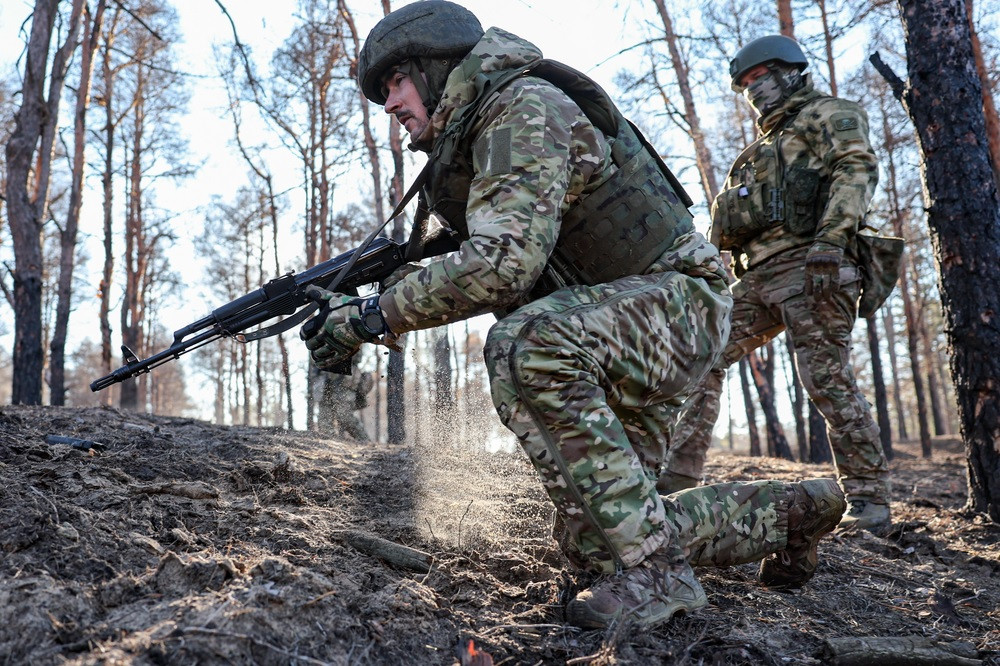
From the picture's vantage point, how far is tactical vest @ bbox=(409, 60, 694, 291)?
2.47 meters

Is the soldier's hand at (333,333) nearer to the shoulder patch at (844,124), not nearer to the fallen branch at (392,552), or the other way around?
the fallen branch at (392,552)

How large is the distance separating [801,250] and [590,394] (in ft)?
8.52

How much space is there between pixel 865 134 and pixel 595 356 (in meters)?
2.87

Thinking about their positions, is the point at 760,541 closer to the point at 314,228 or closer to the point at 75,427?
the point at 75,427

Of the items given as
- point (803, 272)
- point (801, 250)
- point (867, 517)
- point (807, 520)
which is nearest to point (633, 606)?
point (807, 520)

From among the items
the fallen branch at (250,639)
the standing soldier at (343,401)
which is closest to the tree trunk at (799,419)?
the standing soldier at (343,401)

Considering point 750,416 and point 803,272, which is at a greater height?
point 803,272

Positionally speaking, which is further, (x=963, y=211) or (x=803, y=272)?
(x=963, y=211)

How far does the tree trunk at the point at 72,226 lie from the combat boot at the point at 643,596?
35.8 ft

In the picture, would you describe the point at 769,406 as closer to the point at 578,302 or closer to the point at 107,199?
the point at 578,302

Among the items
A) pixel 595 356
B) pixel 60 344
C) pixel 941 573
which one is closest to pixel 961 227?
pixel 941 573

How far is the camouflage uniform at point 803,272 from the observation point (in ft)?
12.8

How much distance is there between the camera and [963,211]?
4.27 meters

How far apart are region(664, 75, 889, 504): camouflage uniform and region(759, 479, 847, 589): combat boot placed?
1.15 metres
